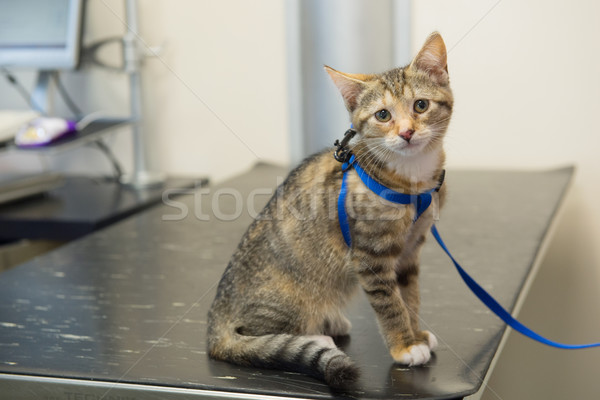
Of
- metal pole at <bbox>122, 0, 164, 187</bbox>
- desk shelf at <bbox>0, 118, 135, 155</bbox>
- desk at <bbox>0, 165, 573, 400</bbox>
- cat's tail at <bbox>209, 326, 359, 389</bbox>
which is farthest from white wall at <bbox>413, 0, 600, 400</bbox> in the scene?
cat's tail at <bbox>209, 326, 359, 389</bbox>

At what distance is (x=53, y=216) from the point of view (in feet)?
6.63

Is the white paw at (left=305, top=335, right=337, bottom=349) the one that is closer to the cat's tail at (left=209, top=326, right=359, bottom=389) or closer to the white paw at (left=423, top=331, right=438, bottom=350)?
the cat's tail at (left=209, top=326, right=359, bottom=389)

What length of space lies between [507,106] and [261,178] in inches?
31.2

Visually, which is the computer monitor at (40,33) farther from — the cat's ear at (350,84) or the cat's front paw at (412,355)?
the cat's front paw at (412,355)

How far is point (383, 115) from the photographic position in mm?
1014

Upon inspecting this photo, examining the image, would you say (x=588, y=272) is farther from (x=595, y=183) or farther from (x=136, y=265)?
(x=136, y=265)

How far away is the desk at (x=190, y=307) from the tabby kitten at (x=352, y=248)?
4cm

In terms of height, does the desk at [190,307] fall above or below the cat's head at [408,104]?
below

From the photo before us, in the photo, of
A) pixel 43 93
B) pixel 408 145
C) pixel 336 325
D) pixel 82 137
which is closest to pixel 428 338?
pixel 336 325

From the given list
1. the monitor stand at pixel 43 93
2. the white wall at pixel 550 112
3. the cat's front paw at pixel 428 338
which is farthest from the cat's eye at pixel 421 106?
the monitor stand at pixel 43 93

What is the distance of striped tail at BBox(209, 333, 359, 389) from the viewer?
3.03ft

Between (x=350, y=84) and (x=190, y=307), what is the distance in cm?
52

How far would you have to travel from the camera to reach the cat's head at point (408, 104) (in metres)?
0.99

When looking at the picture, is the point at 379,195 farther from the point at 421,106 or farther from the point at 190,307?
the point at 190,307
